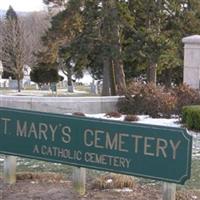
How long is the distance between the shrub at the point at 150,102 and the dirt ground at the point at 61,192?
1061 cm

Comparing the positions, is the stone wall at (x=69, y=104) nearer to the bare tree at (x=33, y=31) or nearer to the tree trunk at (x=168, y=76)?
the tree trunk at (x=168, y=76)

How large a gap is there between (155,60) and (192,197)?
18.5 meters

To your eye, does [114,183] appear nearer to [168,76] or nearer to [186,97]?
[186,97]

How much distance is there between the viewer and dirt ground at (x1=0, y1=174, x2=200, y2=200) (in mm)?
6249

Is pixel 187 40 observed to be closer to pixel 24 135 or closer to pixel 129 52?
pixel 129 52

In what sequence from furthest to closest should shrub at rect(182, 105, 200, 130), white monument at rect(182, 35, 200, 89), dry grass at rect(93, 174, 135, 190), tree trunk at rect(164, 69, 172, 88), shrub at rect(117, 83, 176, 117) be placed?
tree trunk at rect(164, 69, 172, 88)
white monument at rect(182, 35, 200, 89)
shrub at rect(117, 83, 176, 117)
shrub at rect(182, 105, 200, 130)
dry grass at rect(93, 174, 135, 190)

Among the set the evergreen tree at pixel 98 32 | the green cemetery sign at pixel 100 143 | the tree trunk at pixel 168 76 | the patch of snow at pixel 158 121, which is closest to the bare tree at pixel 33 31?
the tree trunk at pixel 168 76

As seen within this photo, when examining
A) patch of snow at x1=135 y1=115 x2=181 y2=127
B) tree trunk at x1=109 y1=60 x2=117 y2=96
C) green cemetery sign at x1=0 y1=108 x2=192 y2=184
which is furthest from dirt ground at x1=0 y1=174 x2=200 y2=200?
tree trunk at x1=109 y1=60 x2=117 y2=96

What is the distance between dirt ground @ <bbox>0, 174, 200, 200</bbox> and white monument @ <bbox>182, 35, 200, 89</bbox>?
45.2 ft

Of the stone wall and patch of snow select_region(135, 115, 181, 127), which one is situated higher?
the stone wall

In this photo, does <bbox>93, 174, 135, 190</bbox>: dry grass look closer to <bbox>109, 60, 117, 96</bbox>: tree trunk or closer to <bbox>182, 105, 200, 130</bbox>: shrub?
<bbox>182, 105, 200, 130</bbox>: shrub

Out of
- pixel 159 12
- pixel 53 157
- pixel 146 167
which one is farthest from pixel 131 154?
pixel 159 12

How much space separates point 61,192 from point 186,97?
12.3 m

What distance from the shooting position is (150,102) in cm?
1806
